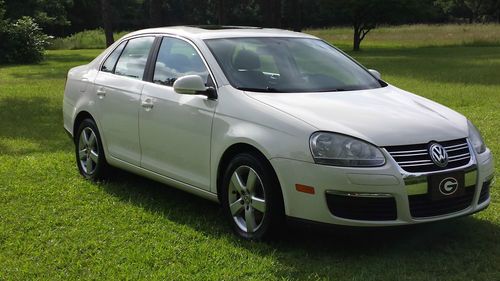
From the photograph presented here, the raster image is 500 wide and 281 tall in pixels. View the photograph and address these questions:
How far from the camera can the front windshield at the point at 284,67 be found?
16.1 ft

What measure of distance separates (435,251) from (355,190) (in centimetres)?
90

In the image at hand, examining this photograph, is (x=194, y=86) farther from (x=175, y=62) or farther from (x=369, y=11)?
(x=369, y=11)

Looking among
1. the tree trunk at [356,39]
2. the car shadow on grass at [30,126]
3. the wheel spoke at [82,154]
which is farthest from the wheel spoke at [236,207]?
the tree trunk at [356,39]

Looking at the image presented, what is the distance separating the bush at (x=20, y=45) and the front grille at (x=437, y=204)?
27.6 meters

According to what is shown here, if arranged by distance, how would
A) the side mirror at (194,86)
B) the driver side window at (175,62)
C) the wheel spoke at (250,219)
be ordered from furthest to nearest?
the driver side window at (175,62) → the side mirror at (194,86) → the wheel spoke at (250,219)

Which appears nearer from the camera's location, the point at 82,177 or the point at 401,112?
the point at 401,112

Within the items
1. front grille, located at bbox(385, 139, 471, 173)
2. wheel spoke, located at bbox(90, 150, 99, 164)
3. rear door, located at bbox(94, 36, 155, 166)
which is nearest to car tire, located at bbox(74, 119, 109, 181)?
wheel spoke, located at bbox(90, 150, 99, 164)

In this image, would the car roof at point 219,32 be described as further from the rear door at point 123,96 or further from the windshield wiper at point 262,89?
the windshield wiper at point 262,89

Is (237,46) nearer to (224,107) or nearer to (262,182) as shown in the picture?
(224,107)

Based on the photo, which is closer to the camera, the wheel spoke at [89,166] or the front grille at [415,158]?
the front grille at [415,158]

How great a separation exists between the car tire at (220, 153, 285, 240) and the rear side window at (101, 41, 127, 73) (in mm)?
2207

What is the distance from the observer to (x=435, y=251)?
440 cm

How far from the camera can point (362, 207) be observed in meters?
4.04

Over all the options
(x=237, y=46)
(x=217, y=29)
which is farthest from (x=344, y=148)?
(x=217, y=29)
